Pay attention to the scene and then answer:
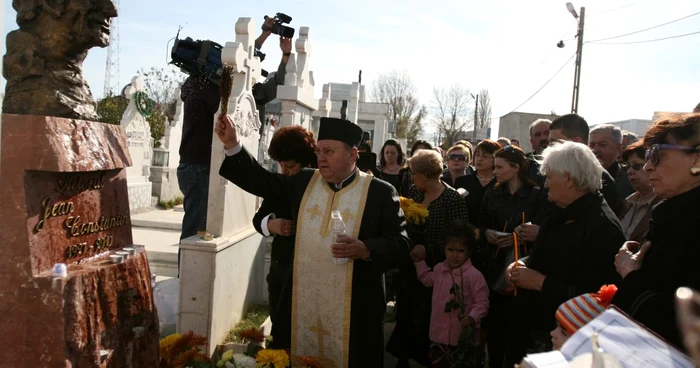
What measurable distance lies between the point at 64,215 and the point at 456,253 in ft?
9.23

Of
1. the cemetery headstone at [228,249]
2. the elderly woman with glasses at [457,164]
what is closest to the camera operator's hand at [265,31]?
the cemetery headstone at [228,249]

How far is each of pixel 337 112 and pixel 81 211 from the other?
1748 centimetres

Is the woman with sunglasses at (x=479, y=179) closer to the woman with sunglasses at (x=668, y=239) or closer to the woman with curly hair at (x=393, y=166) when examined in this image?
the woman with curly hair at (x=393, y=166)

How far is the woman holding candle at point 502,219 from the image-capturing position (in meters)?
4.17

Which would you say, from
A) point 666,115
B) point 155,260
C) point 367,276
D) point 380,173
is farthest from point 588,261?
point 155,260

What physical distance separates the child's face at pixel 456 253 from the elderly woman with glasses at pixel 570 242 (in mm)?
1027

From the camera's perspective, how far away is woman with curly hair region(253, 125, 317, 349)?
348 centimetres

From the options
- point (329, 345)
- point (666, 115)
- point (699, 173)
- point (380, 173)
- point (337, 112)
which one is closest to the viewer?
point (699, 173)

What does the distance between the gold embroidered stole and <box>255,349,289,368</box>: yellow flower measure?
12 centimetres

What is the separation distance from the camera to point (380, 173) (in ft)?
23.2

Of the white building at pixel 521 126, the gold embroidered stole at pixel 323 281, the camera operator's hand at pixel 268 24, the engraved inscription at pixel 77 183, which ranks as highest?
the white building at pixel 521 126

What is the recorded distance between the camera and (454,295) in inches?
163

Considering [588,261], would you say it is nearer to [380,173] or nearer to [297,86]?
[380,173]

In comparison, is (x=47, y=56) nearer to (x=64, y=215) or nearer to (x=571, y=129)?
(x=64, y=215)
